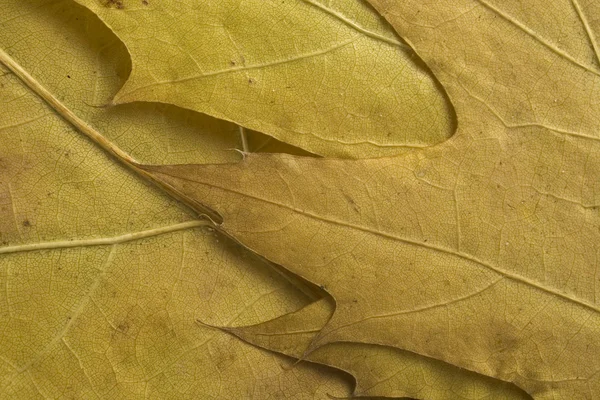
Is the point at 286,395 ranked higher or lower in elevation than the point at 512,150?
lower

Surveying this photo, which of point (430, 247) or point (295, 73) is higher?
point (295, 73)

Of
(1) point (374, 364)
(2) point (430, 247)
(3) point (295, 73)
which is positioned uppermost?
(3) point (295, 73)

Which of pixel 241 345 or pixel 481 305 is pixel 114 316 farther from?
pixel 481 305

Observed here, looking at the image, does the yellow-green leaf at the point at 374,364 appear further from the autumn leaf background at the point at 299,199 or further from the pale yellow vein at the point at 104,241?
the pale yellow vein at the point at 104,241

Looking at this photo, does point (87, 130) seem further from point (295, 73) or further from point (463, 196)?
point (463, 196)

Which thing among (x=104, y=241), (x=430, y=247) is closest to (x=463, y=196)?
(x=430, y=247)

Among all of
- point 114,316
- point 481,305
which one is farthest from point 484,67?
point 114,316
